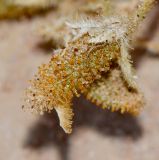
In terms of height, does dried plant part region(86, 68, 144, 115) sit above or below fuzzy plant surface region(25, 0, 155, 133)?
below

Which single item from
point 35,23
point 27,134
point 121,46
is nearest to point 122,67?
point 121,46

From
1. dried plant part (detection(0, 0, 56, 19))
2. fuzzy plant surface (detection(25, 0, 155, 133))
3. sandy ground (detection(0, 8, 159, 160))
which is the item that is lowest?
sandy ground (detection(0, 8, 159, 160))

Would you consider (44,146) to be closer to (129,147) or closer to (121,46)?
(129,147)

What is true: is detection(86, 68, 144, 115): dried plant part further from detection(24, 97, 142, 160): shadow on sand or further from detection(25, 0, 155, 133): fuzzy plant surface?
detection(24, 97, 142, 160): shadow on sand

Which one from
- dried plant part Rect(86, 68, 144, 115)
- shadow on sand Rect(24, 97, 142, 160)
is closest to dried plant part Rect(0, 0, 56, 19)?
shadow on sand Rect(24, 97, 142, 160)

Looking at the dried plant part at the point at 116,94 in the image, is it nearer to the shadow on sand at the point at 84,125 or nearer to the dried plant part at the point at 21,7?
the shadow on sand at the point at 84,125

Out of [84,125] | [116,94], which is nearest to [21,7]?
[84,125]
